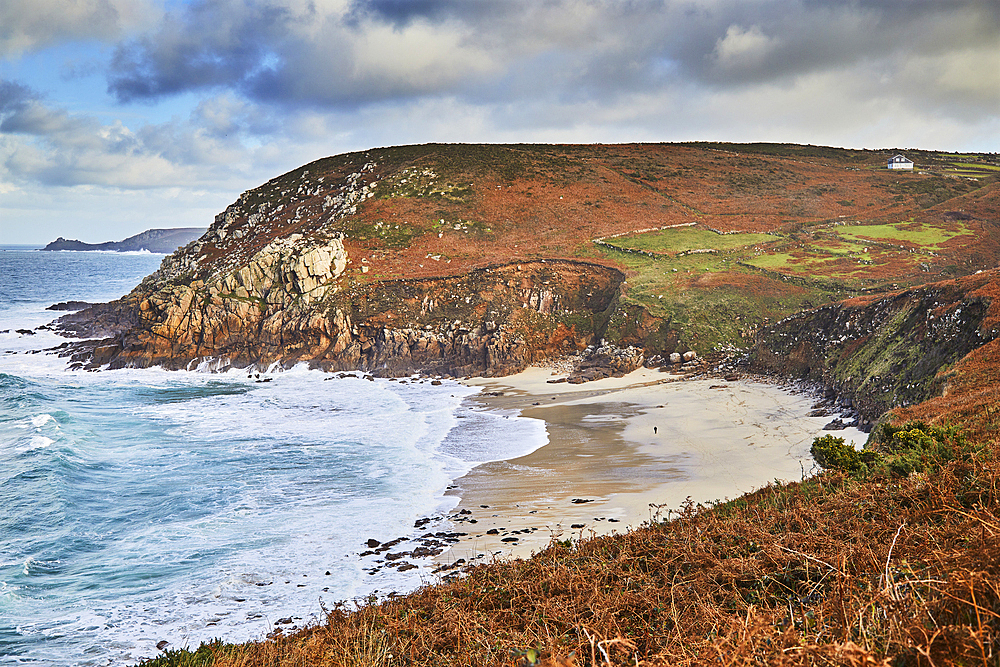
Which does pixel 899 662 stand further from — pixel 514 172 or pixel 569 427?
pixel 514 172

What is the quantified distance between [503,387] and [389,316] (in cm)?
1136

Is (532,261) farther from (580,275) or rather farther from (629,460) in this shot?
(629,460)

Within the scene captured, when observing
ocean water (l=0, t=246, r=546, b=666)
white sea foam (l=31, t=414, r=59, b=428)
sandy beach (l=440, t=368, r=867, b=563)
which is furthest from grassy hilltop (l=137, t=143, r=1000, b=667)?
white sea foam (l=31, t=414, r=59, b=428)

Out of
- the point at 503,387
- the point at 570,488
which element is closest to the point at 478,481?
the point at 570,488

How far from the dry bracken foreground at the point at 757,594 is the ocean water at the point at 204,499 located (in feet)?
16.7

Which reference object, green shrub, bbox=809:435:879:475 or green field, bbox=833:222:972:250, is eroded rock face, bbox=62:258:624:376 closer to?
green field, bbox=833:222:972:250

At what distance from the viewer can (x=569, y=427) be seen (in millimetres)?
23031

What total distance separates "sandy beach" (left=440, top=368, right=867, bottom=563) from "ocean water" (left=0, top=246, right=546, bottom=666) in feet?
4.38

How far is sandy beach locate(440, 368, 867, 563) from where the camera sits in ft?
44.4

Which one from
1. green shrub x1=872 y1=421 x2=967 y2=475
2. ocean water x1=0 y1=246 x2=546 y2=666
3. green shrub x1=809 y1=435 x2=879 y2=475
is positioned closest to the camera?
green shrub x1=872 y1=421 x2=967 y2=475

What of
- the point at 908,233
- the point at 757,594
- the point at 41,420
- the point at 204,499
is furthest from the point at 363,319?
the point at 908,233

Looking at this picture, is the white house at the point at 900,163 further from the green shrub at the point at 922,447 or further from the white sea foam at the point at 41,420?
the white sea foam at the point at 41,420

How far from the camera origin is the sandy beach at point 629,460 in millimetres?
13523

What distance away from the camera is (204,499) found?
54.6 ft
